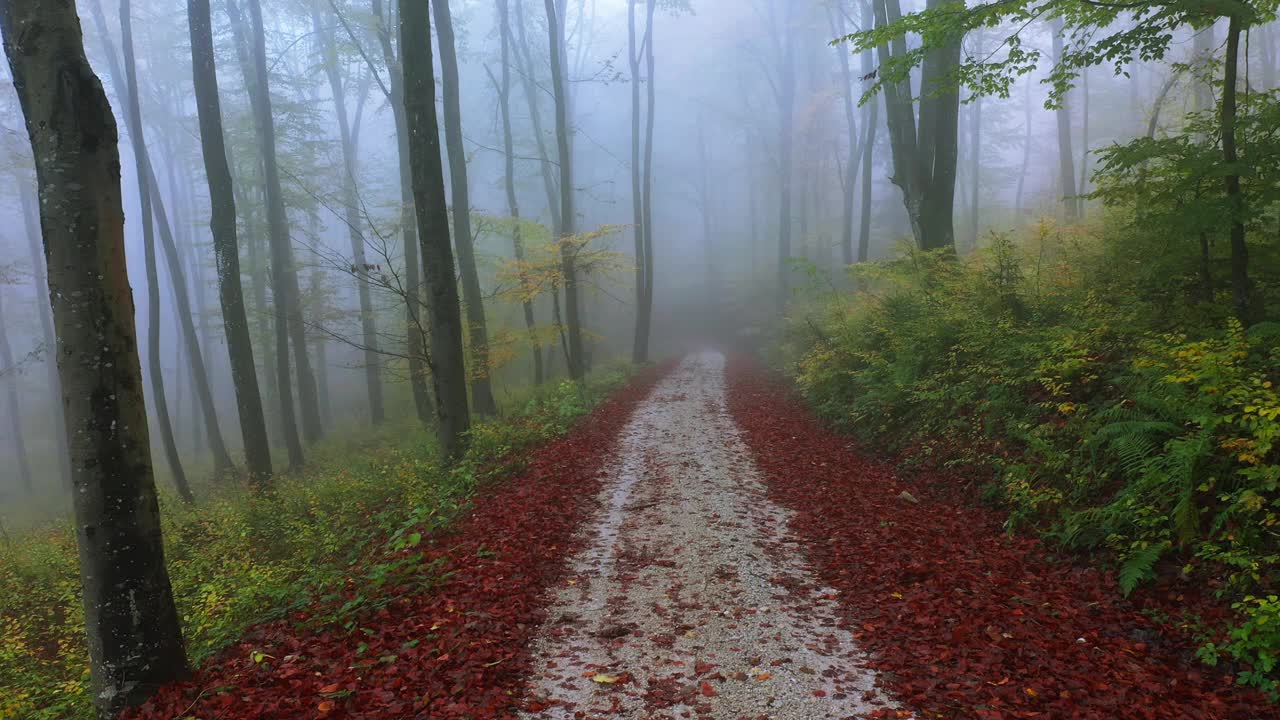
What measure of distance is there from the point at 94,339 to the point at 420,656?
274cm

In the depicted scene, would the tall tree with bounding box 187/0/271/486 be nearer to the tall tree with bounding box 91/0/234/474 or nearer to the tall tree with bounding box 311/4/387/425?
the tall tree with bounding box 91/0/234/474

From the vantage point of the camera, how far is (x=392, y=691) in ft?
11.9

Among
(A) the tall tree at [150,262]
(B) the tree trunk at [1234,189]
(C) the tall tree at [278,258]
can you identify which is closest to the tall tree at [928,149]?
(B) the tree trunk at [1234,189]

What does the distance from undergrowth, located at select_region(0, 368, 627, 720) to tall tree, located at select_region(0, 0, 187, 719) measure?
2.58 ft

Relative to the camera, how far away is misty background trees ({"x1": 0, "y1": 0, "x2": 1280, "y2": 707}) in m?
5.60

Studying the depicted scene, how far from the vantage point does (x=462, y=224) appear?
14.2 metres

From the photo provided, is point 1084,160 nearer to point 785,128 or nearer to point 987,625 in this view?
point 785,128

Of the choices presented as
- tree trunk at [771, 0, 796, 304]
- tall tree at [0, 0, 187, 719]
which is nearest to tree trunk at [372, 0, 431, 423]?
tall tree at [0, 0, 187, 719]

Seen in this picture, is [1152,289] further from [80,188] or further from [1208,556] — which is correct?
[80,188]

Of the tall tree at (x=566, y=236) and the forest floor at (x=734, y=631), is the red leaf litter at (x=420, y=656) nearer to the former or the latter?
the forest floor at (x=734, y=631)

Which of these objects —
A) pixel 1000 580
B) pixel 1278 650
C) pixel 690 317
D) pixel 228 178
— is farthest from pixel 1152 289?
pixel 690 317

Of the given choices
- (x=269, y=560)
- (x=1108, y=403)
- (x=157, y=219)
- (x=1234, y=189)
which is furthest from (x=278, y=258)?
(x=1234, y=189)

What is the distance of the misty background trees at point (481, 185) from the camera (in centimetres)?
560

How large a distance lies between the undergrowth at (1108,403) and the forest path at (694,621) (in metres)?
2.21
